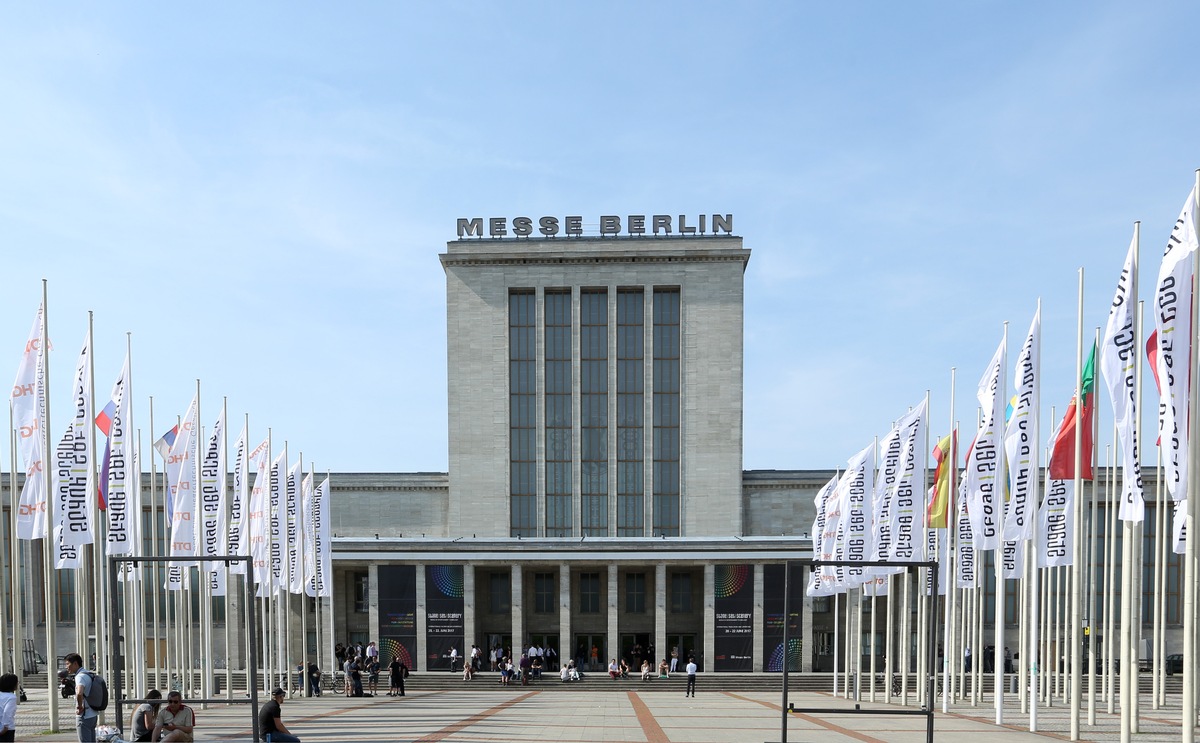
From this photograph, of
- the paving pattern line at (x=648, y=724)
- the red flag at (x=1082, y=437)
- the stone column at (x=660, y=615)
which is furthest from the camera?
the stone column at (x=660, y=615)

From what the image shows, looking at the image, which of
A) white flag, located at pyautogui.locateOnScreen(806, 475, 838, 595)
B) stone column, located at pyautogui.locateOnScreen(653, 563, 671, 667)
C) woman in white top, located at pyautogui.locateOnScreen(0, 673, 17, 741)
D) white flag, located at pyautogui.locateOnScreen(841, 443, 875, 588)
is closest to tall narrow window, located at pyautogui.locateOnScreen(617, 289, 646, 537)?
stone column, located at pyautogui.locateOnScreen(653, 563, 671, 667)

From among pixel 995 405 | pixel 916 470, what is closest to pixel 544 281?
pixel 916 470

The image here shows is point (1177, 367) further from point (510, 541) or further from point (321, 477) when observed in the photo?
point (321, 477)

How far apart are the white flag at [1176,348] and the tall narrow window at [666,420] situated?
195 feet

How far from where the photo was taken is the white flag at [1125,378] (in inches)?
1009

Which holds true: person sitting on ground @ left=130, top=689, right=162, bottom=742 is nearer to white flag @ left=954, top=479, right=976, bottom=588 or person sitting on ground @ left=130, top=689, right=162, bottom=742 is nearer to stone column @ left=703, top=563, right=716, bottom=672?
white flag @ left=954, top=479, right=976, bottom=588

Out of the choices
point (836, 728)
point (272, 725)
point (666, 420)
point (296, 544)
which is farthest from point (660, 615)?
point (272, 725)

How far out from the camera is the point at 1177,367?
23984 mm

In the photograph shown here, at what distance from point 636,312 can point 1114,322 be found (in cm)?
5795

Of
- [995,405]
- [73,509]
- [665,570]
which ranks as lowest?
[665,570]

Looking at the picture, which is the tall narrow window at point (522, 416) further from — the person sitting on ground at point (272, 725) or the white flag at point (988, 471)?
the person sitting on ground at point (272, 725)

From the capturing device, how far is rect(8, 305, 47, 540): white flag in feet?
111

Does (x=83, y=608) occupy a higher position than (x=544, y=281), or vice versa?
(x=544, y=281)

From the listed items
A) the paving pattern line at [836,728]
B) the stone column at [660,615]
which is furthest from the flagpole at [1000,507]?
the stone column at [660,615]
